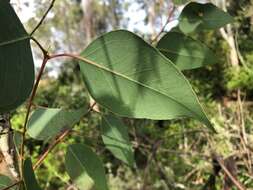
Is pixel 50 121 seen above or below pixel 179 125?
above

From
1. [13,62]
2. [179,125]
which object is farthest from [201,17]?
[179,125]

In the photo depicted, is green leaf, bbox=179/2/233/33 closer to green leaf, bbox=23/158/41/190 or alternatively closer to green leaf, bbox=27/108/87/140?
green leaf, bbox=27/108/87/140

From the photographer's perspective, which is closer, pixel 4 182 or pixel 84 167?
pixel 4 182

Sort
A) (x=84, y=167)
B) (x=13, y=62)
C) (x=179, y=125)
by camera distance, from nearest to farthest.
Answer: (x=13, y=62) → (x=84, y=167) → (x=179, y=125)

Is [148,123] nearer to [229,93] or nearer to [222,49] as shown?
[229,93]

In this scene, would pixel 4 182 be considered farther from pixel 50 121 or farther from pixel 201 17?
pixel 201 17

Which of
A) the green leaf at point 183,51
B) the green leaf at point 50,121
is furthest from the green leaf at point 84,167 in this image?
the green leaf at point 183,51

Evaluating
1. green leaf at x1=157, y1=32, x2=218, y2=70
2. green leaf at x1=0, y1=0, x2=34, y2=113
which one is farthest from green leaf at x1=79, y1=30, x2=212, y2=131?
green leaf at x1=157, y1=32, x2=218, y2=70
